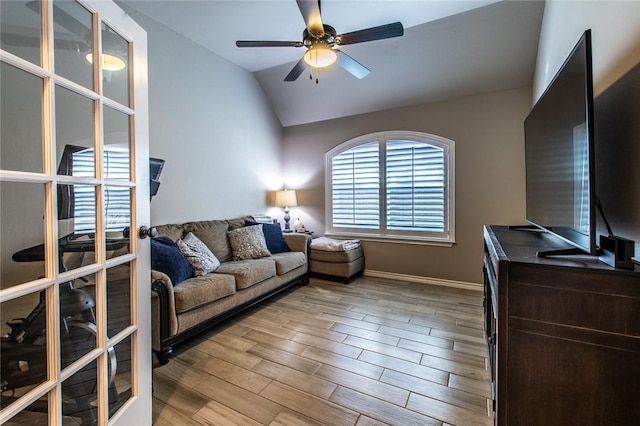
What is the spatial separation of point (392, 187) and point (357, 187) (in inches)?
22.1

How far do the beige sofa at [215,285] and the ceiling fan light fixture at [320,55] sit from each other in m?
2.06

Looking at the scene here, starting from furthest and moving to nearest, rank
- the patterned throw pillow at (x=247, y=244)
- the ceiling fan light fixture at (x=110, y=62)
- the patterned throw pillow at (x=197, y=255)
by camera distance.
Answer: the patterned throw pillow at (x=247, y=244), the patterned throw pillow at (x=197, y=255), the ceiling fan light fixture at (x=110, y=62)

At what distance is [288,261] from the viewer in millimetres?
3422

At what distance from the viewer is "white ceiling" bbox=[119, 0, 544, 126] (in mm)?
2723

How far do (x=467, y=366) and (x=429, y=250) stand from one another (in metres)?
2.06

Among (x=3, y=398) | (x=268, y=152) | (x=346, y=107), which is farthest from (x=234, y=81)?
(x=3, y=398)

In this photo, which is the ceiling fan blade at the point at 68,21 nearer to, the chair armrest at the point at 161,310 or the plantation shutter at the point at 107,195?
the plantation shutter at the point at 107,195

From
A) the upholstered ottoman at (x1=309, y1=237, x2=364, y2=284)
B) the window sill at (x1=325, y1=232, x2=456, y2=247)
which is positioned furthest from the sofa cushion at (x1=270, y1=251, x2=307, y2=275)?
the window sill at (x1=325, y1=232, x2=456, y2=247)

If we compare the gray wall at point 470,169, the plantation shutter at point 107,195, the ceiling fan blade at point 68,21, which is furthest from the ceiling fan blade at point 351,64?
the plantation shutter at point 107,195

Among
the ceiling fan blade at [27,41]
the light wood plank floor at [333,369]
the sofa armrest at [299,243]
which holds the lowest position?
the light wood plank floor at [333,369]

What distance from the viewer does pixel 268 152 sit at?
4.72 m

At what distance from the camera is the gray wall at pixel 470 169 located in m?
3.41

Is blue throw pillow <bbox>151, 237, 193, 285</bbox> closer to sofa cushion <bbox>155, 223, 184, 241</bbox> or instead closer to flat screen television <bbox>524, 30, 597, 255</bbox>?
sofa cushion <bbox>155, 223, 184, 241</bbox>

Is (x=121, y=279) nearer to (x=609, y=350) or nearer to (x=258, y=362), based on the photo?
(x=258, y=362)
